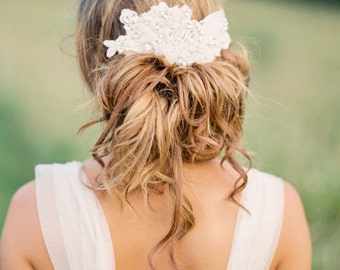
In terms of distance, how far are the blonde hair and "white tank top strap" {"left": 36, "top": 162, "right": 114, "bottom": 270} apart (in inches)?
2.7

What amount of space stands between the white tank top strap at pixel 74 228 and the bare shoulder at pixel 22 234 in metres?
0.02

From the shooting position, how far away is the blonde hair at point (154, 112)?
1570 millimetres

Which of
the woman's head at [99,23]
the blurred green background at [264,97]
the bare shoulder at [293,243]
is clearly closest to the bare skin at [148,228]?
the bare shoulder at [293,243]

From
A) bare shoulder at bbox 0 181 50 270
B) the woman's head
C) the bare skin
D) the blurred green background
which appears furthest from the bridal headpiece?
the blurred green background

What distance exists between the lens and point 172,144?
63.0 inches

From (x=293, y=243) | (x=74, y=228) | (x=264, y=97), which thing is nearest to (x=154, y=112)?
(x=74, y=228)

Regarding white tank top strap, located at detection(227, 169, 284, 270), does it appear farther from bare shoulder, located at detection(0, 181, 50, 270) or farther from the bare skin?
bare shoulder, located at detection(0, 181, 50, 270)

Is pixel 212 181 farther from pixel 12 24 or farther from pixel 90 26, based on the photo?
pixel 12 24

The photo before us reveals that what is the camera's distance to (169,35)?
1.68m

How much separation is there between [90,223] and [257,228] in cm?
42

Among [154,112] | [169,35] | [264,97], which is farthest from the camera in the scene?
[264,97]

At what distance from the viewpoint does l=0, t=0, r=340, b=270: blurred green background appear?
3.61m

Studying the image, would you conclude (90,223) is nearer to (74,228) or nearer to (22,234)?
(74,228)

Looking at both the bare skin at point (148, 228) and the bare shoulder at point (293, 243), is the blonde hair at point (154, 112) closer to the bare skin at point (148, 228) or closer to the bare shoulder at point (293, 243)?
the bare skin at point (148, 228)
